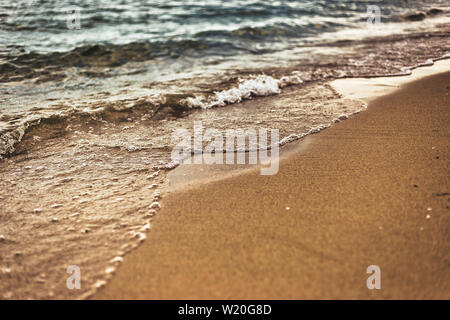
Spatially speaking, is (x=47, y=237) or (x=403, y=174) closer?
(x=47, y=237)

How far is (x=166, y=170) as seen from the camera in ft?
9.52

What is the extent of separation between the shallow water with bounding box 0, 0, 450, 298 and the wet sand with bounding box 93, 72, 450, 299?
1.03ft

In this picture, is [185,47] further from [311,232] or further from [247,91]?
[311,232]

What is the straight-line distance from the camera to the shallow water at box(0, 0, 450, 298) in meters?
2.18

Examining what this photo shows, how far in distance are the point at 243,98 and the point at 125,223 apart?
9.29 ft

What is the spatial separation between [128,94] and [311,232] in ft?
11.3

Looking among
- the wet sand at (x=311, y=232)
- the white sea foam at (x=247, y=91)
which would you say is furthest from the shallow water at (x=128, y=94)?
the wet sand at (x=311, y=232)

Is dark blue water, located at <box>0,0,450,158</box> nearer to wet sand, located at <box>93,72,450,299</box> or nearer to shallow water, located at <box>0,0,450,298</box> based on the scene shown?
shallow water, located at <box>0,0,450,298</box>

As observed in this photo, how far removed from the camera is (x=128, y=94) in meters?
4.57

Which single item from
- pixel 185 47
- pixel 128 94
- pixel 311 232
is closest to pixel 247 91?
pixel 128 94

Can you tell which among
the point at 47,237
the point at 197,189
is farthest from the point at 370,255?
the point at 47,237

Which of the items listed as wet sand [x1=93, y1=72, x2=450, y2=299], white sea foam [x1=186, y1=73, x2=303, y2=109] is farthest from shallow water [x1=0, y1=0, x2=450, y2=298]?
wet sand [x1=93, y1=72, x2=450, y2=299]

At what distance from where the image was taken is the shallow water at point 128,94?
7.16ft

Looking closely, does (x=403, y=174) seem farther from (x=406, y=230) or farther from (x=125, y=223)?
(x=125, y=223)
